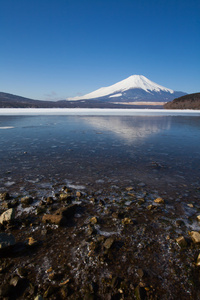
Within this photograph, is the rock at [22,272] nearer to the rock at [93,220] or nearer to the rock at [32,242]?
the rock at [32,242]

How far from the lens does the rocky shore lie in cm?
199

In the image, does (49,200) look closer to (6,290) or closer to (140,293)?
(6,290)

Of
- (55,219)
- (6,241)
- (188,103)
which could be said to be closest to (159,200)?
(55,219)

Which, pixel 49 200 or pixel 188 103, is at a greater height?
pixel 188 103

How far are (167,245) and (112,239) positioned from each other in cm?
85

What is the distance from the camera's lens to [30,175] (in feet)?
16.8

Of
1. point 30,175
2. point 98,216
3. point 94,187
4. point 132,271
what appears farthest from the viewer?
point 30,175

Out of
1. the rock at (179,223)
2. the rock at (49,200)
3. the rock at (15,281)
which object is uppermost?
the rock at (49,200)

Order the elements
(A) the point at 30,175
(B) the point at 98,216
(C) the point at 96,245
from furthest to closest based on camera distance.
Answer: (A) the point at 30,175 < (B) the point at 98,216 < (C) the point at 96,245

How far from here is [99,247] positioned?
8.39ft

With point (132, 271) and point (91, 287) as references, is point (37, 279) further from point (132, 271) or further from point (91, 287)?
point (132, 271)

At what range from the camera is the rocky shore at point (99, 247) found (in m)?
1.99

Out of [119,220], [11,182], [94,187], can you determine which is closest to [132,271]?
[119,220]

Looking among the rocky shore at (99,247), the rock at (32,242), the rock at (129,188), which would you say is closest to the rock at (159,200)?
the rocky shore at (99,247)
